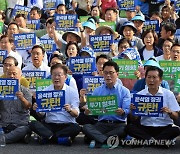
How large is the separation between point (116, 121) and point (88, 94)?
71 centimetres

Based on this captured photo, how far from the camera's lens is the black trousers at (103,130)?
9352mm

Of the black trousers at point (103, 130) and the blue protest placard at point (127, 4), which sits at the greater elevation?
the blue protest placard at point (127, 4)

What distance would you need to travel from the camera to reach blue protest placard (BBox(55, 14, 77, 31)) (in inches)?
518

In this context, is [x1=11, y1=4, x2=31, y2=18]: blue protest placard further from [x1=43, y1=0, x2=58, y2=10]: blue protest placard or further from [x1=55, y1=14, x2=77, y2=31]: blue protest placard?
[x1=55, y1=14, x2=77, y2=31]: blue protest placard

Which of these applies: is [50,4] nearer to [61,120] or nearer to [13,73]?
[13,73]

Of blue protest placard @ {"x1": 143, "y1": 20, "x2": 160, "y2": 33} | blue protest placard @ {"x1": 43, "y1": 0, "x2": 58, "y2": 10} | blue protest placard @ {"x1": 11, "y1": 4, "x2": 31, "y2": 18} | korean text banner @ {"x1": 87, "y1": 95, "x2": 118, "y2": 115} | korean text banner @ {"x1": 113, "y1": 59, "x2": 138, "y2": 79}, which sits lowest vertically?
korean text banner @ {"x1": 87, "y1": 95, "x2": 118, "y2": 115}

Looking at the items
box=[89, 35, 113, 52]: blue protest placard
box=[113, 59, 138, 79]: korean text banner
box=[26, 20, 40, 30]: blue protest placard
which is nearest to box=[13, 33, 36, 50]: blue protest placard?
box=[89, 35, 113, 52]: blue protest placard

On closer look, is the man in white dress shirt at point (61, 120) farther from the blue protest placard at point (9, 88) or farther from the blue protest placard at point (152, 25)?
the blue protest placard at point (152, 25)

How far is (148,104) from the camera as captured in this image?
9.01m

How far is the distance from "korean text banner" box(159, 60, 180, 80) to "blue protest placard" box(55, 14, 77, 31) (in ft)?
10.6

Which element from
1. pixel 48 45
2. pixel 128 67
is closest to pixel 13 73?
pixel 128 67

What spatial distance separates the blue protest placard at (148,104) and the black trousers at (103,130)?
49 cm

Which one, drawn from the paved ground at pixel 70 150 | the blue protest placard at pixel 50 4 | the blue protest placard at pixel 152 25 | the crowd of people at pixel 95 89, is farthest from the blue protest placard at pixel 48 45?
the paved ground at pixel 70 150

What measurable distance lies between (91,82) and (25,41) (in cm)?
255
